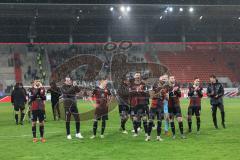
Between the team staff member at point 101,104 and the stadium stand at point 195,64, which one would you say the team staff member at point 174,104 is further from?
the stadium stand at point 195,64

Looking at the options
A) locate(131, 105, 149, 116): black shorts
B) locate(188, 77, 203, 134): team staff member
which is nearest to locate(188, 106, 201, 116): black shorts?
locate(188, 77, 203, 134): team staff member

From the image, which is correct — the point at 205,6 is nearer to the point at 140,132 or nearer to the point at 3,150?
the point at 140,132

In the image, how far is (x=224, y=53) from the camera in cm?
6097

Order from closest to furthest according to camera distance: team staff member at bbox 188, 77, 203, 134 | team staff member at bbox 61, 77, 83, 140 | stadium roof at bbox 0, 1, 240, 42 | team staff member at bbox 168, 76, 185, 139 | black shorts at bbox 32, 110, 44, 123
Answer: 1. black shorts at bbox 32, 110, 44, 123
2. team staff member at bbox 168, 76, 185, 139
3. team staff member at bbox 61, 77, 83, 140
4. team staff member at bbox 188, 77, 203, 134
5. stadium roof at bbox 0, 1, 240, 42

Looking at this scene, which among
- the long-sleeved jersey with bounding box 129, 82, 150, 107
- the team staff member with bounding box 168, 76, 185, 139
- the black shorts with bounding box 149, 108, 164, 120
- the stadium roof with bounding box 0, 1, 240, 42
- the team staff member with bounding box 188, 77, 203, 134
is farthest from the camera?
the stadium roof with bounding box 0, 1, 240, 42

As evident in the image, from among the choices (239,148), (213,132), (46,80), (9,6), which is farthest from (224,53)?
(239,148)

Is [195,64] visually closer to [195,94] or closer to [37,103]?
[195,94]

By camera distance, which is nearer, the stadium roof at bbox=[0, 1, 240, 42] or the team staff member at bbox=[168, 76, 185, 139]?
the team staff member at bbox=[168, 76, 185, 139]

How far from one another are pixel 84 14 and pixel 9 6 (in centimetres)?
965

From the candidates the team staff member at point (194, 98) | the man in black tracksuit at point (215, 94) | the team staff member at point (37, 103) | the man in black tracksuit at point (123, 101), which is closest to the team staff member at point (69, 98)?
the team staff member at point (37, 103)

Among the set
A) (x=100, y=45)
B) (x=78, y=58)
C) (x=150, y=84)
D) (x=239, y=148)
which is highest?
(x=100, y=45)

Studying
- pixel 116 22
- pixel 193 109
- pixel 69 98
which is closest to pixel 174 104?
pixel 193 109

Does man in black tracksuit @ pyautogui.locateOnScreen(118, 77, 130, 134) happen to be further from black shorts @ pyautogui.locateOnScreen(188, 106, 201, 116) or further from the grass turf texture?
black shorts @ pyautogui.locateOnScreen(188, 106, 201, 116)

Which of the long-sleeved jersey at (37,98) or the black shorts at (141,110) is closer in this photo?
the long-sleeved jersey at (37,98)
